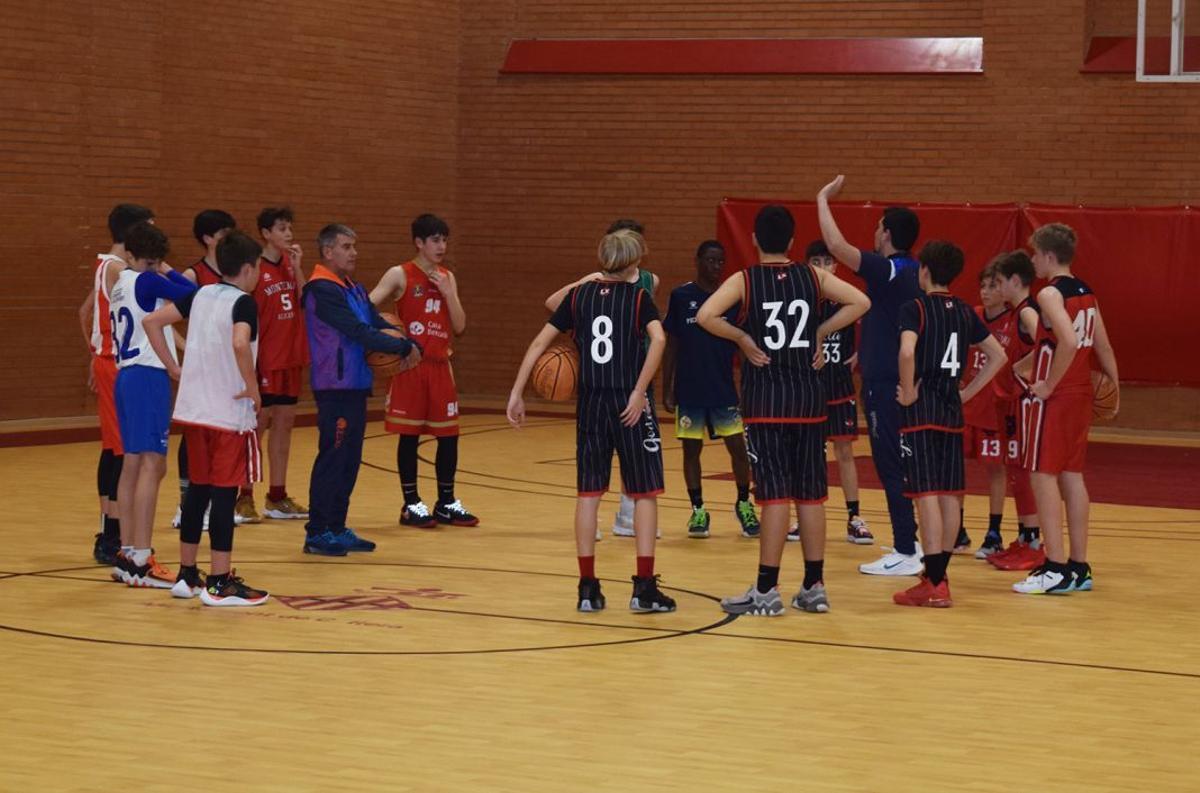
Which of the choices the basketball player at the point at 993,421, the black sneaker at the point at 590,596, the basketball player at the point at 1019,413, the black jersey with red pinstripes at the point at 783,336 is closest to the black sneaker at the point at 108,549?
the black sneaker at the point at 590,596

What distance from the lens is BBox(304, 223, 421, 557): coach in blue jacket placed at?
408 inches

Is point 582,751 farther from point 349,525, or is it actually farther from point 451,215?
point 451,215

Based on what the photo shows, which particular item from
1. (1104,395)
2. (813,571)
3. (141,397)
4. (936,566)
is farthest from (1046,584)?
(141,397)

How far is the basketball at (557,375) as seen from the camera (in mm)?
9914

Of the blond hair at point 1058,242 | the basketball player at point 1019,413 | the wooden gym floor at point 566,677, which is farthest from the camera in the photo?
the basketball player at point 1019,413

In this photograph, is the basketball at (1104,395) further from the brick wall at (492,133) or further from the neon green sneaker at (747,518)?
the brick wall at (492,133)

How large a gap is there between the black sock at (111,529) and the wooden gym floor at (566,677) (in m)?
0.21

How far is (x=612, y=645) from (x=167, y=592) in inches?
98.4

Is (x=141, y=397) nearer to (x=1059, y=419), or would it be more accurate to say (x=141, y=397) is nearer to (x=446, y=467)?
(x=446, y=467)

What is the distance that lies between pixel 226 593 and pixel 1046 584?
428 cm

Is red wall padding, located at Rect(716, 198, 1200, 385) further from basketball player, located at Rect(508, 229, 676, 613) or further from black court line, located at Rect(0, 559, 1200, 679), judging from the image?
black court line, located at Rect(0, 559, 1200, 679)

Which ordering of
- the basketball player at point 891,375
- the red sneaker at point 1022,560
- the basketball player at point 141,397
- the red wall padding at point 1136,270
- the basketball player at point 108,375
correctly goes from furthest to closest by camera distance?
the red wall padding at point 1136,270 < the red sneaker at point 1022,560 < the basketball player at point 891,375 < the basketball player at point 108,375 < the basketball player at point 141,397

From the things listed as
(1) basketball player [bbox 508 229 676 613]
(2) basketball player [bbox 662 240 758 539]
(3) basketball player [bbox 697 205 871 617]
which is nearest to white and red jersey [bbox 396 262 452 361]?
(2) basketball player [bbox 662 240 758 539]

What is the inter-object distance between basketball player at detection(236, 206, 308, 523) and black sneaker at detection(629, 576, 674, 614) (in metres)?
3.77
